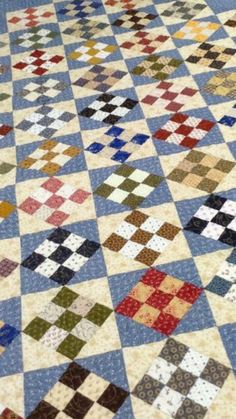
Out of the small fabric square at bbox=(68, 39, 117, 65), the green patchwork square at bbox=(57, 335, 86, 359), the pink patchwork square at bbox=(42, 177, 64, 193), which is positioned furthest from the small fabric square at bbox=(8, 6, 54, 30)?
the green patchwork square at bbox=(57, 335, 86, 359)

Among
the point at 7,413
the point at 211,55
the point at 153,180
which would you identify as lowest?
the point at 7,413

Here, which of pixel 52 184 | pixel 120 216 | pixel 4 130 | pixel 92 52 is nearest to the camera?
pixel 120 216

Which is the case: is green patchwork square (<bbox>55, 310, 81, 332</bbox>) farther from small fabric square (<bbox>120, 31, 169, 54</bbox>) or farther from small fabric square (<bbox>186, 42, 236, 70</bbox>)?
small fabric square (<bbox>120, 31, 169, 54</bbox>)

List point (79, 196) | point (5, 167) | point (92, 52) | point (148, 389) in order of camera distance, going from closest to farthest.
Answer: point (148, 389)
point (79, 196)
point (5, 167)
point (92, 52)

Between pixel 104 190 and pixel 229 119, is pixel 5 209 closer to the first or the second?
pixel 104 190

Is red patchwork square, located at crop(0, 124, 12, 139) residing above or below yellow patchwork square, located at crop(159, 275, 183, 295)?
above

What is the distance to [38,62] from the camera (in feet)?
13.7

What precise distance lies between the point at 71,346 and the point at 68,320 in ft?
0.45

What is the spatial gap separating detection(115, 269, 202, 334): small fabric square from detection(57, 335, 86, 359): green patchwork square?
219 mm

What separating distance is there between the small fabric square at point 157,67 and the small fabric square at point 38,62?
24.8 inches

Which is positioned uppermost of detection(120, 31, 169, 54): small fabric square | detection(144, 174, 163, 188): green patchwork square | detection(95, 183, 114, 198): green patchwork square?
detection(120, 31, 169, 54): small fabric square

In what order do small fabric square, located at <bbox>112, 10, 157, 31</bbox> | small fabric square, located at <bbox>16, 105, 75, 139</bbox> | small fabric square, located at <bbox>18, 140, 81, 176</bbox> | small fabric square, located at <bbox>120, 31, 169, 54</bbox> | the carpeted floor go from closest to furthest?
1. the carpeted floor
2. small fabric square, located at <bbox>18, 140, 81, 176</bbox>
3. small fabric square, located at <bbox>16, 105, 75, 139</bbox>
4. small fabric square, located at <bbox>120, 31, 169, 54</bbox>
5. small fabric square, located at <bbox>112, 10, 157, 31</bbox>

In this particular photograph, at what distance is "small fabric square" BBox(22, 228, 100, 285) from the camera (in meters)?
2.68

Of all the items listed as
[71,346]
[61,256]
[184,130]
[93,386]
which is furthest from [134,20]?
[93,386]
